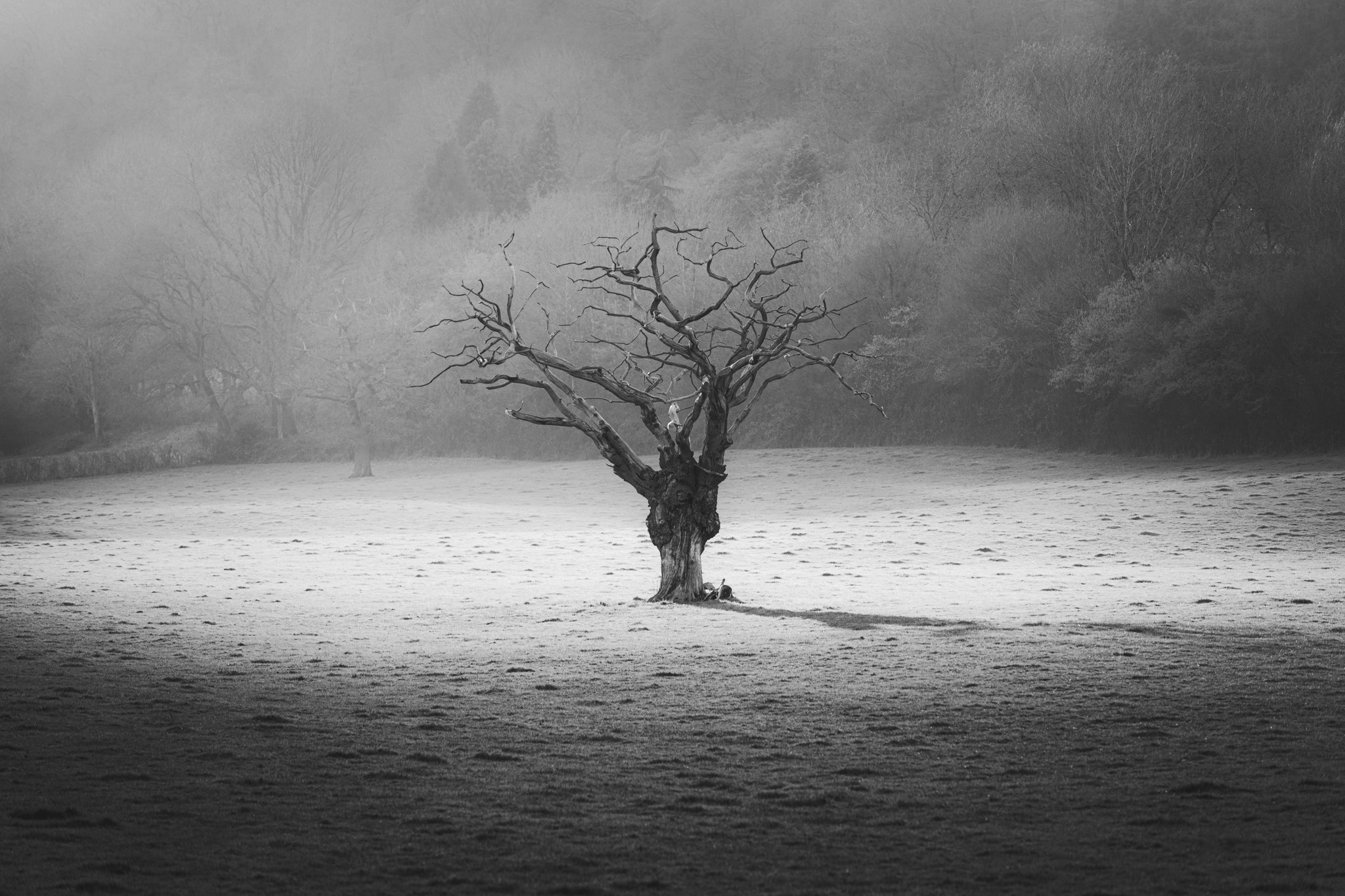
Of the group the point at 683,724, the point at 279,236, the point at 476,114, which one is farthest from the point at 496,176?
the point at 683,724

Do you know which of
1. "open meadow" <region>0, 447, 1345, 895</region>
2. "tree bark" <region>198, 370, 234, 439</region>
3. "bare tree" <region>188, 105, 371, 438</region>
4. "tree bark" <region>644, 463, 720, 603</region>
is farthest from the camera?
"bare tree" <region>188, 105, 371, 438</region>

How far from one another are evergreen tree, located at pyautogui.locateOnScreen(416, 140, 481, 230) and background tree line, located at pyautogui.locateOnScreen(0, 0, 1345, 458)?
238 mm

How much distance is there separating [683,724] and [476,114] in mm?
90879

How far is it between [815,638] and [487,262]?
55.4 metres

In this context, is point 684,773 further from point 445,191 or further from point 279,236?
point 445,191

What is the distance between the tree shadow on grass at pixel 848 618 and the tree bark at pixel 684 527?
0.41 meters

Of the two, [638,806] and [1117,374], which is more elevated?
[1117,374]

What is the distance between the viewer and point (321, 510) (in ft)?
137

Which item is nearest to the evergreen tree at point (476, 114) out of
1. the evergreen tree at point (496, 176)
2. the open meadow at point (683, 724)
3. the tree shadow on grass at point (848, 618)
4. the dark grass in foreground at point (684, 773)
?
the evergreen tree at point (496, 176)

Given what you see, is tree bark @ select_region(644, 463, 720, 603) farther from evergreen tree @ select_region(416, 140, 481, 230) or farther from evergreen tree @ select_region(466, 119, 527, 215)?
evergreen tree @ select_region(416, 140, 481, 230)

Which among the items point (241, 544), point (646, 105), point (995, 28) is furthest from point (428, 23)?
point (241, 544)

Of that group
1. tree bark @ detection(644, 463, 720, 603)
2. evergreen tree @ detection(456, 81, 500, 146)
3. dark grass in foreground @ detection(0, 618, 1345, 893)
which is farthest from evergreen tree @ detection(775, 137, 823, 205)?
dark grass in foreground @ detection(0, 618, 1345, 893)

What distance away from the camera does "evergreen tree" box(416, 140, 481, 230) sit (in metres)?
92.2

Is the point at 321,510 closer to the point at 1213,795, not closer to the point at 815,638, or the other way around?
the point at 815,638
